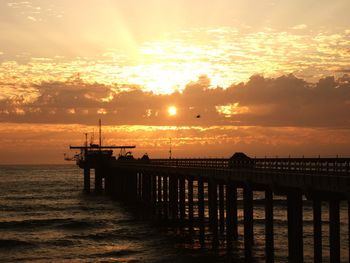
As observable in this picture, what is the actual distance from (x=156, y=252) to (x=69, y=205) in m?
47.6

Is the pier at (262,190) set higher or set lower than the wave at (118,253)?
higher

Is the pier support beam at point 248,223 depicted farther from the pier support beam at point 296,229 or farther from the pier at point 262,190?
the pier support beam at point 296,229

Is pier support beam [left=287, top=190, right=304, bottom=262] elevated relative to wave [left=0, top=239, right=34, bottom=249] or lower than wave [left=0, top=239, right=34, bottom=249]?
elevated

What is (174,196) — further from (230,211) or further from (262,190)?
(262,190)

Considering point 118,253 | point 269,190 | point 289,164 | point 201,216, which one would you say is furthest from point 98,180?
point 289,164

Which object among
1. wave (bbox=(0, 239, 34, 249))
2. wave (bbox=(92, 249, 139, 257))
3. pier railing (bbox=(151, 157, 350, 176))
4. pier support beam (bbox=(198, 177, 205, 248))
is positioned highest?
pier railing (bbox=(151, 157, 350, 176))

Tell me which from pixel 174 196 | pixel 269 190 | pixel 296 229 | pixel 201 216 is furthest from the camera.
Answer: pixel 174 196

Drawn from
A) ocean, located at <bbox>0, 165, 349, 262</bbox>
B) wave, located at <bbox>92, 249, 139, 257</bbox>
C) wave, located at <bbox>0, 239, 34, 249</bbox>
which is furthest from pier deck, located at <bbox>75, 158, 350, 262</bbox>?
wave, located at <bbox>0, 239, 34, 249</bbox>

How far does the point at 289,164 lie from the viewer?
30797mm

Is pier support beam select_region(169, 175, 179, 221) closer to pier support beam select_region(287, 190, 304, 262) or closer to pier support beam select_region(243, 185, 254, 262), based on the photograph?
pier support beam select_region(243, 185, 254, 262)

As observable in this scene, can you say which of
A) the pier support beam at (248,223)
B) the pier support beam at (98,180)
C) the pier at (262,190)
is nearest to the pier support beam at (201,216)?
the pier at (262,190)

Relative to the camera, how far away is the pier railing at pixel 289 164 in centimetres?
2678

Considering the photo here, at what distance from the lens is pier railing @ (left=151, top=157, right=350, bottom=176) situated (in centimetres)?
2678

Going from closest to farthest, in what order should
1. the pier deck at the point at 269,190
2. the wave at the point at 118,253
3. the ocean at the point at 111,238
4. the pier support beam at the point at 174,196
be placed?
1. the pier deck at the point at 269,190
2. the ocean at the point at 111,238
3. the wave at the point at 118,253
4. the pier support beam at the point at 174,196
